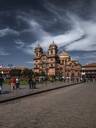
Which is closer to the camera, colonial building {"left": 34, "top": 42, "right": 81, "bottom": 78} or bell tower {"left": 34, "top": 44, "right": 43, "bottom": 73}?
colonial building {"left": 34, "top": 42, "right": 81, "bottom": 78}

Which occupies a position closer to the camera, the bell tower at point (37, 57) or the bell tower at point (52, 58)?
the bell tower at point (52, 58)

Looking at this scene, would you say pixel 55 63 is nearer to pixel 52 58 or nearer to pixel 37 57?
pixel 52 58

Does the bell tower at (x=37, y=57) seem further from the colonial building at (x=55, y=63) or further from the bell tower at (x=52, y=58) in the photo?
the bell tower at (x=52, y=58)

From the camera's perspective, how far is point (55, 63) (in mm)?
149500

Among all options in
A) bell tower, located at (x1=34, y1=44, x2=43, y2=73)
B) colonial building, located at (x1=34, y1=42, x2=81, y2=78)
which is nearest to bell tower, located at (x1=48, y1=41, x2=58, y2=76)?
colonial building, located at (x1=34, y1=42, x2=81, y2=78)

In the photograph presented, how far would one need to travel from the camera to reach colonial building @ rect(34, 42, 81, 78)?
5866 inches

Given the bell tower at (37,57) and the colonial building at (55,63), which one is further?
the bell tower at (37,57)

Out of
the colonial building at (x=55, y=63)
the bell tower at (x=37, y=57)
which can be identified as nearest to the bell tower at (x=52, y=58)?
the colonial building at (x=55, y=63)

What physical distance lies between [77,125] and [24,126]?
5.73ft

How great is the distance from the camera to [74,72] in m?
155

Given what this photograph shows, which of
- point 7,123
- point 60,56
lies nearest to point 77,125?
point 7,123

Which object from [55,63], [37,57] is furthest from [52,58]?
[37,57]

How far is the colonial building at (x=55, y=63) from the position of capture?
149 metres

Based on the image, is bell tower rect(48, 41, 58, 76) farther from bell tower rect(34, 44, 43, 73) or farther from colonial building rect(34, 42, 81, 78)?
bell tower rect(34, 44, 43, 73)
